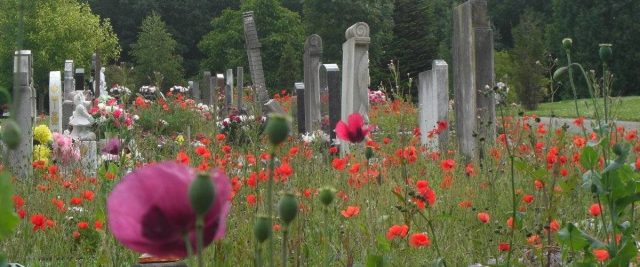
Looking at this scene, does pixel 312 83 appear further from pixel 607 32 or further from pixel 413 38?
pixel 413 38

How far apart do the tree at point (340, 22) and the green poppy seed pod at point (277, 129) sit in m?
44.4

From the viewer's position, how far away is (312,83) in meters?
12.7

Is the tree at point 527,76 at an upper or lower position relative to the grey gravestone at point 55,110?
upper

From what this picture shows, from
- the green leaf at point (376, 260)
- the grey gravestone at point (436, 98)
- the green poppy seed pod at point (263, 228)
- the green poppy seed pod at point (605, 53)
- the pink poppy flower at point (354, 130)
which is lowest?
the green leaf at point (376, 260)

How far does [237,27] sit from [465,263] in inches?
1895

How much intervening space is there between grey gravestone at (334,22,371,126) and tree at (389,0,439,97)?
119 feet

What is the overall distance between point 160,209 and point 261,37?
169 ft

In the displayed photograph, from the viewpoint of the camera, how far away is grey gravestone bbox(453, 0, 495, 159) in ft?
25.7

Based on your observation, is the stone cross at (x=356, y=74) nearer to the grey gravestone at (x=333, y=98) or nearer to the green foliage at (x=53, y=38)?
the grey gravestone at (x=333, y=98)

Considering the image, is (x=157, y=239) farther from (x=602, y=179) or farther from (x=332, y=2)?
(x=332, y=2)

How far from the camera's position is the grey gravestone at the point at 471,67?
7.83 meters

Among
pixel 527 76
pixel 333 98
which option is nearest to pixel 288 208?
pixel 333 98

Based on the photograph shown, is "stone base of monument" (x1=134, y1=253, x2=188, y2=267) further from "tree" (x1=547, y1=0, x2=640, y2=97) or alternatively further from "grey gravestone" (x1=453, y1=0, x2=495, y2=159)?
"tree" (x1=547, y1=0, x2=640, y2=97)

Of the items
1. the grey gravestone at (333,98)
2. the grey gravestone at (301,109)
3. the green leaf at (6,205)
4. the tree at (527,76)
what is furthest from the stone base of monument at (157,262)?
the tree at (527,76)
